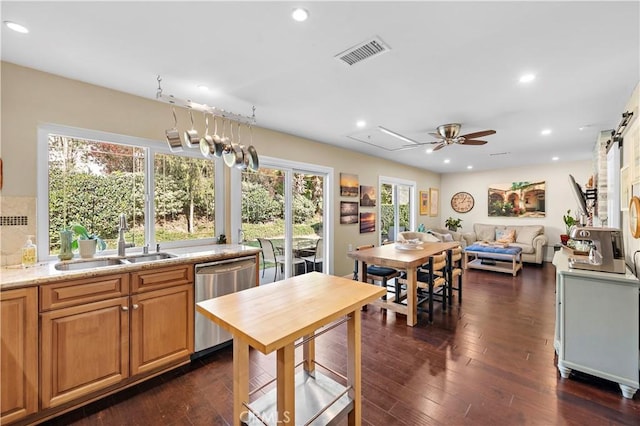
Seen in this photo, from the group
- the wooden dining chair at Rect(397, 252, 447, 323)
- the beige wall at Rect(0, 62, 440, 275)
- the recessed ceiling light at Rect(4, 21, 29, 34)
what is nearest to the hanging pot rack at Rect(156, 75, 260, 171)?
the beige wall at Rect(0, 62, 440, 275)

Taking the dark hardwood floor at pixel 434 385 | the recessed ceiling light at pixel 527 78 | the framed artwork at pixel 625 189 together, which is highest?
the recessed ceiling light at pixel 527 78

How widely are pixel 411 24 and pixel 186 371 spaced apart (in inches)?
123

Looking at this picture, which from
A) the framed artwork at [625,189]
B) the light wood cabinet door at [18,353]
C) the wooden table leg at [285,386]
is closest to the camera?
the wooden table leg at [285,386]

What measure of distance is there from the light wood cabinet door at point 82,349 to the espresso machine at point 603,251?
3636 millimetres

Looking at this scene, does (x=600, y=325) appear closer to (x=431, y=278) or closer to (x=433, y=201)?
(x=431, y=278)

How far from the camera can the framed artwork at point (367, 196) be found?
Answer: 5.49 metres

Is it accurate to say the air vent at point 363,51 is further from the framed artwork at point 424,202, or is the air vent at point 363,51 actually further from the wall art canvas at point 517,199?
the wall art canvas at point 517,199

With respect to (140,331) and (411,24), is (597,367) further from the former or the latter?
(140,331)

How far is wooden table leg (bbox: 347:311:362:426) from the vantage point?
1.64m

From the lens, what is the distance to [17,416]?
1679 millimetres

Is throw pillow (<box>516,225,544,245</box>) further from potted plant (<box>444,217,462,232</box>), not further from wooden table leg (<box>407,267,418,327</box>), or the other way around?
wooden table leg (<box>407,267,418,327</box>)

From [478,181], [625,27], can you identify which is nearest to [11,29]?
[625,27]

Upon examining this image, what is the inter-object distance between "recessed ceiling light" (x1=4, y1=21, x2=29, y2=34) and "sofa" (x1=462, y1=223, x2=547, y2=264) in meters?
8.22

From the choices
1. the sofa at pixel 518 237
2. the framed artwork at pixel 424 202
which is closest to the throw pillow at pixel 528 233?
the sofa at pixel 518 237
